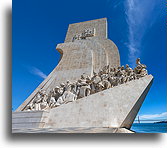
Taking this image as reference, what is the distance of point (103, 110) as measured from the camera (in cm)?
399

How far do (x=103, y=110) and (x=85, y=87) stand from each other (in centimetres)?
118

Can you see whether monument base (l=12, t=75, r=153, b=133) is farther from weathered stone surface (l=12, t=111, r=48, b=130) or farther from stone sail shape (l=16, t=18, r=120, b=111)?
stone sail shape (l=16, t=18, r=120, b=111)

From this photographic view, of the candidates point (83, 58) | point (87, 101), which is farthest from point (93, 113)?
point (83, 58)

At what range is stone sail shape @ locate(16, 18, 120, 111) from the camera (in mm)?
6742

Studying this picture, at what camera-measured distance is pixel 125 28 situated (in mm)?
4812

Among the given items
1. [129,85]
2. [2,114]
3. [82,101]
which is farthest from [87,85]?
[2,114]

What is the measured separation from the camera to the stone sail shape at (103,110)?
3.81m

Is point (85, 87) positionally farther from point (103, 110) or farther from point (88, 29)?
point (88, 29)

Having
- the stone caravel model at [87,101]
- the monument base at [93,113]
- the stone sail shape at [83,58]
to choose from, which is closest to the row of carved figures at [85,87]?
the stone caravel model at [87,101]

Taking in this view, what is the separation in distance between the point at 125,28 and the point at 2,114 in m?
4.03

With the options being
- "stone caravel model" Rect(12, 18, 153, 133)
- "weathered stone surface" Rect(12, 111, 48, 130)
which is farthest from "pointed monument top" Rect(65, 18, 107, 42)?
"weathered stone surface" Rect(12, 111, 48, 130)

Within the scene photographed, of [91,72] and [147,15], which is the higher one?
[147,15]

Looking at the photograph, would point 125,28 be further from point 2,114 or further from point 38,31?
point 2,114

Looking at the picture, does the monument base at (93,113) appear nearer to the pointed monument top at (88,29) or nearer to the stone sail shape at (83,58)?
the stone sail shape at (83,58)
